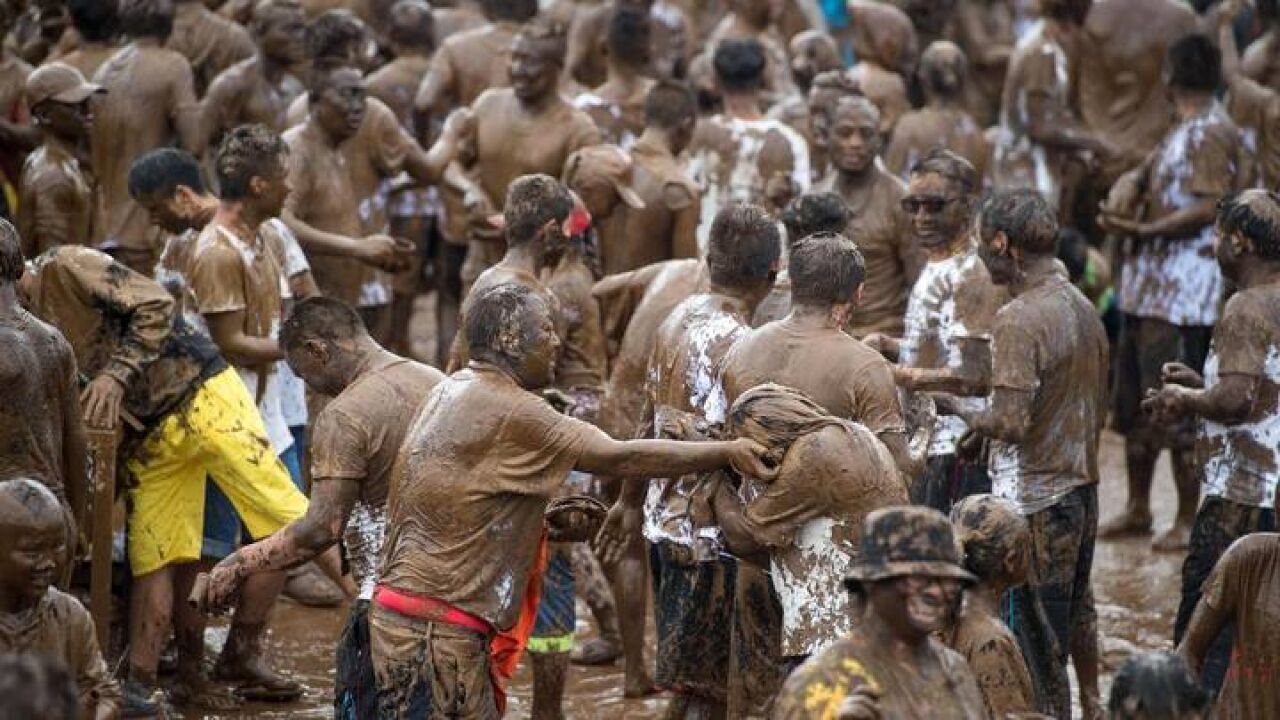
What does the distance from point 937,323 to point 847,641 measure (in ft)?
14.1

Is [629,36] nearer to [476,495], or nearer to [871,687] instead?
[476,495]

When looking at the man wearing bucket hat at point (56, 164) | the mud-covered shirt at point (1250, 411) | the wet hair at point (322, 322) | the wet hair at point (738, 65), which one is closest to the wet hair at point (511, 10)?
the wet hair at point (738, 65)

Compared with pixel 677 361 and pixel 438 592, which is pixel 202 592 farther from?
pixel 677 361

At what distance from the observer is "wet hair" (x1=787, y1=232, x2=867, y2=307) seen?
850cm

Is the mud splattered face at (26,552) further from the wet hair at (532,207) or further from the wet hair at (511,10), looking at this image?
the wet hair at (511,10)

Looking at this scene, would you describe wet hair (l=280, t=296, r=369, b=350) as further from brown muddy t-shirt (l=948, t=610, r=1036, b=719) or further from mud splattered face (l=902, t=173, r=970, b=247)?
mud splattered face (l=902, t=173, r=970, b=247)

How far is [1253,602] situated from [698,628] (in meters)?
2.24

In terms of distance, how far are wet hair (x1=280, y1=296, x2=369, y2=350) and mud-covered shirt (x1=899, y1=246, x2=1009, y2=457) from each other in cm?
Result: 295

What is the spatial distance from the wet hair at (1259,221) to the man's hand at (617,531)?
8.63ft

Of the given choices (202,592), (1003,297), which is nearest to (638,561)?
(1003,297)

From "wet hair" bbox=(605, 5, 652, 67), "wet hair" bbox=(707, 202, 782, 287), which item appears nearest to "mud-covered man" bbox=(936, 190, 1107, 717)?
"wet hair" bbox=(707, 202, 782, 287)

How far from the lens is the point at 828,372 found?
8367 mm

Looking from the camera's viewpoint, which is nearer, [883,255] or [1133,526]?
[883,255]

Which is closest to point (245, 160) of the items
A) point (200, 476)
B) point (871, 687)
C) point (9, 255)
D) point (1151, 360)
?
point (200, 476)
